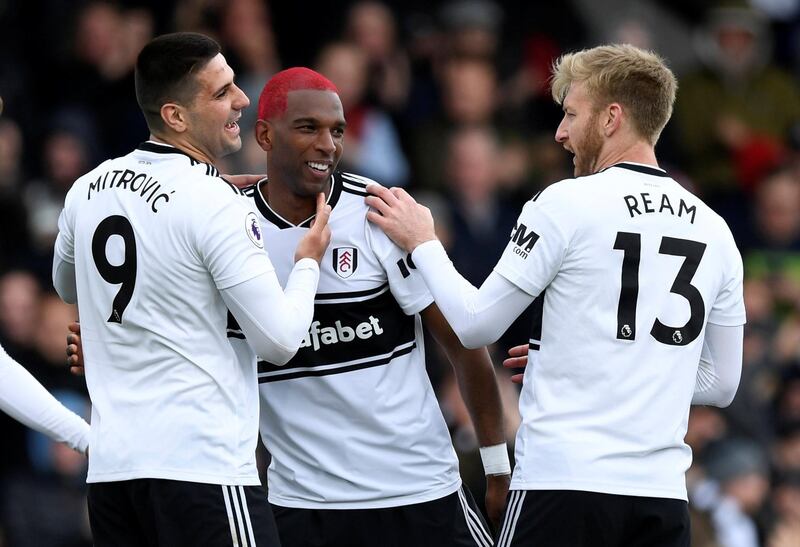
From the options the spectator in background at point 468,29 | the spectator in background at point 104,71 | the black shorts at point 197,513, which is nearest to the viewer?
the black shorts at point 197,513

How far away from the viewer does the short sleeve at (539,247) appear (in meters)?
5.04

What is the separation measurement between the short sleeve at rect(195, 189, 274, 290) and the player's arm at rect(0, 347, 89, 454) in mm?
1137

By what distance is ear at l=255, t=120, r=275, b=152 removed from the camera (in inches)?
226

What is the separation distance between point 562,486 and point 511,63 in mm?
8856

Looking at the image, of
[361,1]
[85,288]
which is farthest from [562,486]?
[361,1]

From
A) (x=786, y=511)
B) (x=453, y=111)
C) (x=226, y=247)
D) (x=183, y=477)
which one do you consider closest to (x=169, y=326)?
(x=226, y=247)

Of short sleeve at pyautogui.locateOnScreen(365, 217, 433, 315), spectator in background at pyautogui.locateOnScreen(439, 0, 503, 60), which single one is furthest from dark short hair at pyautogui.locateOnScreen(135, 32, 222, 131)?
spectator in background at pyautogui.locateOnScreen(439, 0, 503, 60)

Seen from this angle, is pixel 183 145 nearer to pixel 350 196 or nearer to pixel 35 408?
pixel 350 196

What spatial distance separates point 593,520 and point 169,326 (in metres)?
1.53

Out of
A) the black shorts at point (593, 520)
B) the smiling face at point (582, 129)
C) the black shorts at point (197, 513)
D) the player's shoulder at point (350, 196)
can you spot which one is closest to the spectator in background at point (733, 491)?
the player's shoulder at point (350, 196)

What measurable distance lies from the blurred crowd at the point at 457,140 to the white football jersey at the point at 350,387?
10.9 feet

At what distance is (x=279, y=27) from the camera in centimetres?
1277

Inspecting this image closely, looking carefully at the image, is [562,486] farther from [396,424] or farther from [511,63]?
[511,63]

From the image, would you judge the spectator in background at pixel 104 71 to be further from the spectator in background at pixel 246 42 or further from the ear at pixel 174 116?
the ear at pixel 174 116
